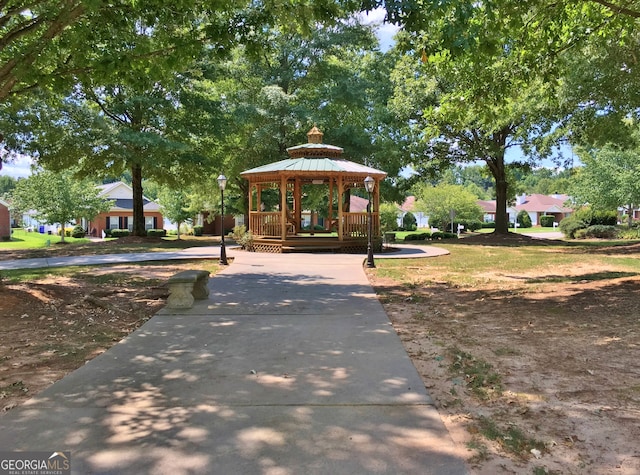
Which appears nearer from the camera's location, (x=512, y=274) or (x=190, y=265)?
(x=512, y=274)

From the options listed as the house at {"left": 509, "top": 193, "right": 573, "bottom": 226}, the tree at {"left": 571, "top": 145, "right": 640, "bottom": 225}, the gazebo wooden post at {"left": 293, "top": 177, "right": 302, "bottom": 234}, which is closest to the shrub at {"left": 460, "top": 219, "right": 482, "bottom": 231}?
the tree at {"left": 571, "top": 145, "right": 640, "bottom": 225}

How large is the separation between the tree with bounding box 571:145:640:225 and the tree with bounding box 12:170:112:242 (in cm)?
3588

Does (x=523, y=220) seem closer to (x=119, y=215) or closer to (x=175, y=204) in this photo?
(x=175, y=204)

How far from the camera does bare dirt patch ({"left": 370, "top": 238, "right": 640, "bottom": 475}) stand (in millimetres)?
3098

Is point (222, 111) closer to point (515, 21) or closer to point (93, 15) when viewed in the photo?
point (93, 15)

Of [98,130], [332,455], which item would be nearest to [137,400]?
[332,455]

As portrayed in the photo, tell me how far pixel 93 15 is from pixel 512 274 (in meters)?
10.9

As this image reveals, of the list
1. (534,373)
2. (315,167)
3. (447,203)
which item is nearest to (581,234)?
(447,203)

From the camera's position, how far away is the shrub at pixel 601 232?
33281mm

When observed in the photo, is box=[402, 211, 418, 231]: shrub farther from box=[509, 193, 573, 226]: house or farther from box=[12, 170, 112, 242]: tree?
box=[12, 170, 112, 242]: tree

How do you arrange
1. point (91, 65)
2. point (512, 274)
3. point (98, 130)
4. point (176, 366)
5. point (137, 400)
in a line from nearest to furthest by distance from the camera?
point (137, 400) < point (176, 366) < point (91, 65) < point (512, 274) < point (98, 130)

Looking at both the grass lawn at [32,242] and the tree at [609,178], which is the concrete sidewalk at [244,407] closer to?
the grass lawn at [32,242]

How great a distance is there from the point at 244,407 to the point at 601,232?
118 feet

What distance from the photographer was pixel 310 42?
2656 cm
